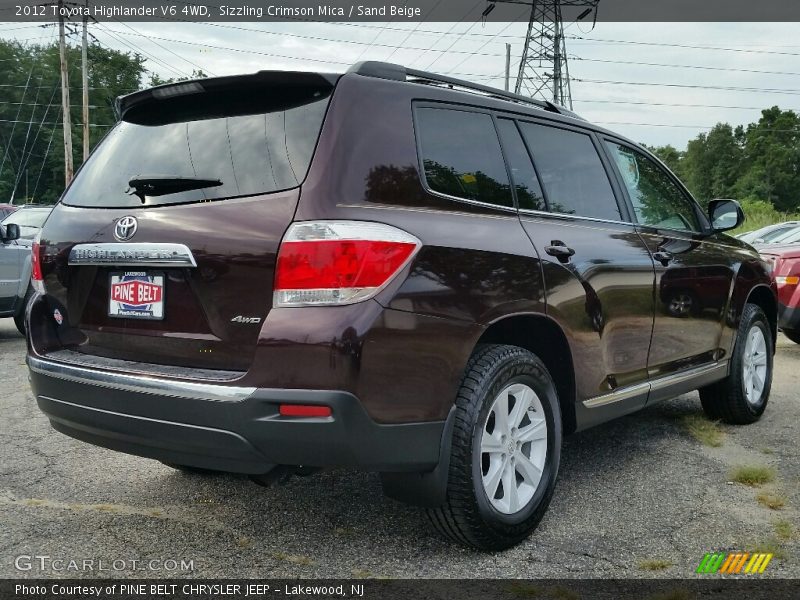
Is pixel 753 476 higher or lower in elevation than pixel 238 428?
lower

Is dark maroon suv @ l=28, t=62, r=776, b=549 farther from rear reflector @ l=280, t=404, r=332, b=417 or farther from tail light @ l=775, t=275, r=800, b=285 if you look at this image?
tail light @ l=775, t=275, r=800, b=285

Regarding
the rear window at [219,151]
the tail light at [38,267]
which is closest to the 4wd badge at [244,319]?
the rear window at [219,151]

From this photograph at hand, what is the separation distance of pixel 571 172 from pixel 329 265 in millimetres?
1793

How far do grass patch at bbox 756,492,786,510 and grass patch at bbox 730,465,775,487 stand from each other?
6.1 inches

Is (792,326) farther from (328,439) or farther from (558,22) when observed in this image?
(558,22)

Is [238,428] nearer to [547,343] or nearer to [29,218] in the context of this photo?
[547,343]

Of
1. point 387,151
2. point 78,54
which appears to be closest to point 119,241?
point 387,151

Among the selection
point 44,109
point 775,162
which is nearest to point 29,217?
point 44,109

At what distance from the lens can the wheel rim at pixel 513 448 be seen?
9.77ft

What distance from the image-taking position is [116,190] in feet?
9.88

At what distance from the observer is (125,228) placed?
2.80 meters

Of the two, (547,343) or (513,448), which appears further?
(547,343)

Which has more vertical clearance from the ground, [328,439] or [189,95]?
[189,95]

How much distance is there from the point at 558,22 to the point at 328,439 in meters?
39.4
